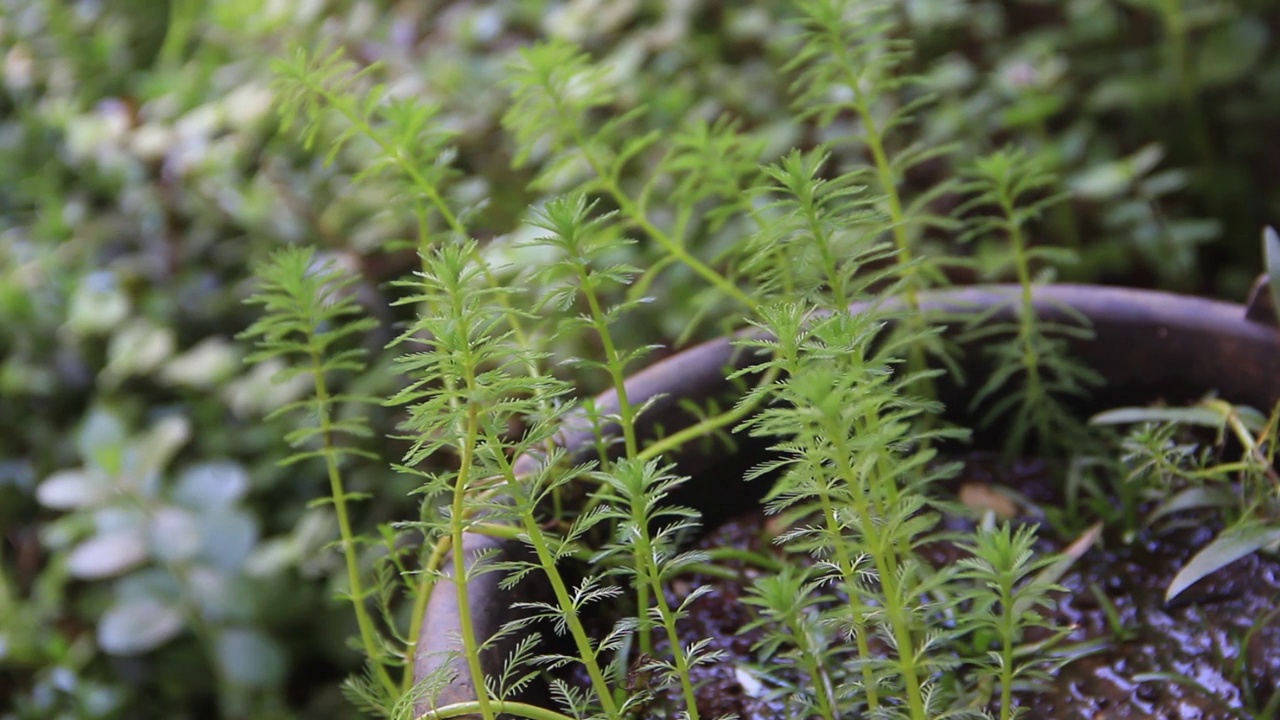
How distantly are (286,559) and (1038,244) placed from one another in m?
1.22

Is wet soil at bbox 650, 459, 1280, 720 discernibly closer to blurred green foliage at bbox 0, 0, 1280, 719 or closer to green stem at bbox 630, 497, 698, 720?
green stem at bbox 630, 497, 698, 720

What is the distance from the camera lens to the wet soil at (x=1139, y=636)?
0.72 m

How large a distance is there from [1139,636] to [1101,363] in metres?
0.27

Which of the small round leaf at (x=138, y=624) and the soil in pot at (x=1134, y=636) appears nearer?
the soil in pot at (x=1134, y=636)

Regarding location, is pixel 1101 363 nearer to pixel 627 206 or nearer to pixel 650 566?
pixel 627 206

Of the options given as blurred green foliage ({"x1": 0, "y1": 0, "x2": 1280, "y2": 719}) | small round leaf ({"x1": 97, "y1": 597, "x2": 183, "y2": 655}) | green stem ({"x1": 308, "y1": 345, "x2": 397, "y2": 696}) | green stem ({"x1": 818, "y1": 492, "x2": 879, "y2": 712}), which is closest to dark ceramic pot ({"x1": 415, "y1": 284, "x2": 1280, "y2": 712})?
green stem ({"x1": 308, "y1": 345, "x2": 397, "y2": 696})

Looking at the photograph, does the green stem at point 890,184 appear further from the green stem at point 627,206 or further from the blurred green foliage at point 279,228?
the blurred green foliage at point 279,228

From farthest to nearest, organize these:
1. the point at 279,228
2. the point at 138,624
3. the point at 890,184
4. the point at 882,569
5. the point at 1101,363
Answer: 1. the point at 279,228
2. the point at 138,624
3. the point at 1101,363
4. the point at 890,184
5. the point at 882,569

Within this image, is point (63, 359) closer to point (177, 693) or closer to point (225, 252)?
point (225, 252)

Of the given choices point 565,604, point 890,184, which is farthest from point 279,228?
point 565,604

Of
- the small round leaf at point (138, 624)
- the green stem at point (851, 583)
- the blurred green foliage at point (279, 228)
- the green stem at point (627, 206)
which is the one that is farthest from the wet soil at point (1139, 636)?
the small round leaf at point (138, 624)

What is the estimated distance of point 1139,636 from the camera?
2.54 feet

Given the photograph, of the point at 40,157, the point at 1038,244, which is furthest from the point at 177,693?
the point at 1038,244

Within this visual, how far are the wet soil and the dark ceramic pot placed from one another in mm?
88
